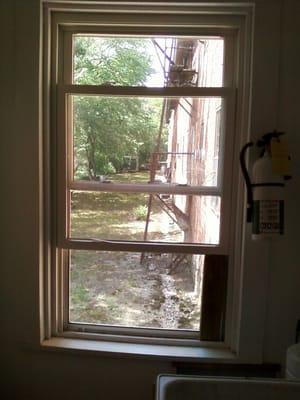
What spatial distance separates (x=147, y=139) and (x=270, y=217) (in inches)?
24.2

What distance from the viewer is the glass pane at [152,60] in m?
1.59

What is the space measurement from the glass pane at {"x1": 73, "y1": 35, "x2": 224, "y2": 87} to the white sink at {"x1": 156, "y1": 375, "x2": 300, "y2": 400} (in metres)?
1.14

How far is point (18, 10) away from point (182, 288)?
53.1 inches

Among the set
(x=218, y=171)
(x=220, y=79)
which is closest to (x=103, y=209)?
(x=218, y=171)

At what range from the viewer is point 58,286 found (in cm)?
169

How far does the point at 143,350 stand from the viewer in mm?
1634

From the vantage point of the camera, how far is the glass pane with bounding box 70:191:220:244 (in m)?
1.65

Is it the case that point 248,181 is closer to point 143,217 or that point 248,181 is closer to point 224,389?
point 143,217

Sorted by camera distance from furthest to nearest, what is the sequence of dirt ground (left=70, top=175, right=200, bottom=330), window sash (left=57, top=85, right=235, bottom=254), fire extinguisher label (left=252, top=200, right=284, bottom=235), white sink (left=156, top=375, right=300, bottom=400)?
1. dirt ground (left=70, top=175, right=200, bottom=330)
2. window sash (left=57, top=85, right=235, bottom=254)
3. fire extinguisher label (left=252, top=200, right=284, bottom=235)
4. white sink (left=156, top=375, right=300, bottom=400)

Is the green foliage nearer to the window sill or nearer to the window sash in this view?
the window sash

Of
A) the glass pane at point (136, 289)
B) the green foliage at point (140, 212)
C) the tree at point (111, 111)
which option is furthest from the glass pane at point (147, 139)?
the glass pane at point (136, 289)

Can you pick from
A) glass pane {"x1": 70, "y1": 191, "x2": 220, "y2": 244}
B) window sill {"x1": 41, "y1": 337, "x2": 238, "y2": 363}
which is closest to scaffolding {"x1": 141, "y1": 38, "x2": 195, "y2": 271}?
glass pane {"x1": 70, "y1": 191, "x2": 220, "y2": 244}

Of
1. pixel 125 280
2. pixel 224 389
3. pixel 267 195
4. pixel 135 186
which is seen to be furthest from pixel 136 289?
A: pixel 267 195

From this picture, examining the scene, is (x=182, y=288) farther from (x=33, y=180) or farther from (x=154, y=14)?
(x=154, y=14)
